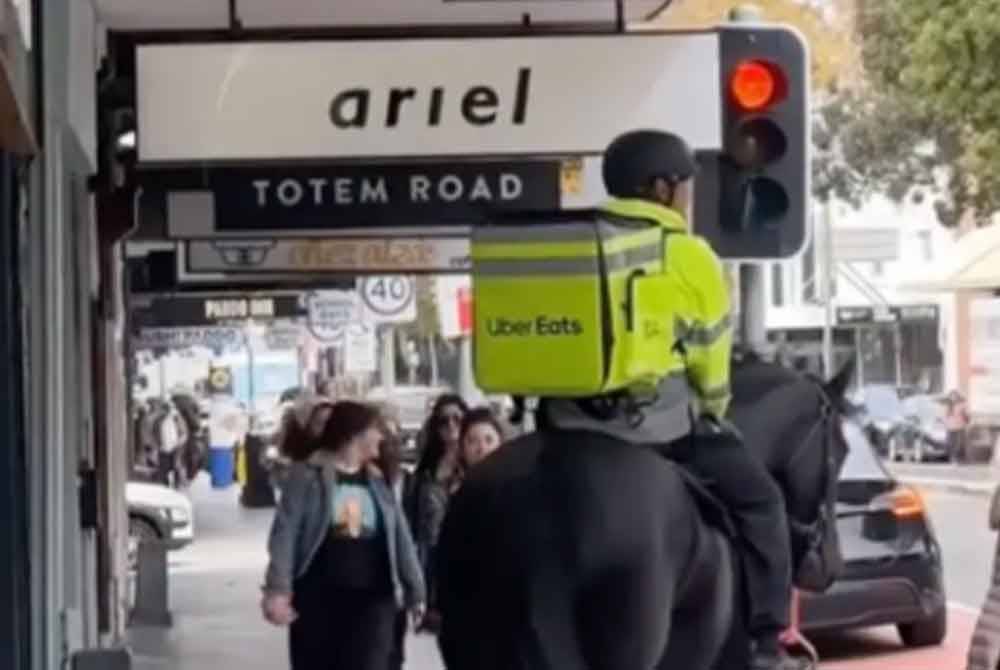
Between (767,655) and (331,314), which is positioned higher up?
(331,314)

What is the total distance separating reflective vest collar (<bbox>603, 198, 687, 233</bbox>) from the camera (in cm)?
648

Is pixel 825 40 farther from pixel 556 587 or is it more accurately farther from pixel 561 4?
pixel 556 587

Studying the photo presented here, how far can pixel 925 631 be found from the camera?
18594 mm

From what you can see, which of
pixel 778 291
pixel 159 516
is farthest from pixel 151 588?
pixel 778 291

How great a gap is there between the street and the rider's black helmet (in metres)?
11.2

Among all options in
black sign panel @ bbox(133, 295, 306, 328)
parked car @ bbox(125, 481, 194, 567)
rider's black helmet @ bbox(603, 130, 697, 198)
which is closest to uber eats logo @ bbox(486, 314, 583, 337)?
rider's black helmet @ bbox(603, 130, 697, 198)

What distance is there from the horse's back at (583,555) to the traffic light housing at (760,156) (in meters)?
1.39

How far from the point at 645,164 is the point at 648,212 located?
274mm

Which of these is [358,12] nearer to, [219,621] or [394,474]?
[394,474]

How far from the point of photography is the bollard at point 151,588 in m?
22.4

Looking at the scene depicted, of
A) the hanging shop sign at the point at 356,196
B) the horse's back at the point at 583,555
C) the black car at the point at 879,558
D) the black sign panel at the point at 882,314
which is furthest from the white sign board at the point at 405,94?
the black sign panel at the point at 882,314

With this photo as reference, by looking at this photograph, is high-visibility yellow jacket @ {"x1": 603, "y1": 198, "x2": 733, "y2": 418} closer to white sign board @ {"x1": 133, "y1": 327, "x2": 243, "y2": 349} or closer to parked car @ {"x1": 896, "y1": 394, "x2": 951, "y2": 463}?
white sign board @ {"x1": 133, "y1": 327, "x2": 243, "y2": 349}

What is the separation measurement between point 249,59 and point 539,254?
221cm

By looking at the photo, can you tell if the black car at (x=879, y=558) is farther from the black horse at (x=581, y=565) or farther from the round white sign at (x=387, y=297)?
the round white sign at (x=387, y=297)
